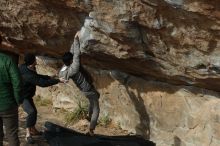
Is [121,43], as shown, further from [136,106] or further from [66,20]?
[136,106]

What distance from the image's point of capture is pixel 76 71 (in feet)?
25.7

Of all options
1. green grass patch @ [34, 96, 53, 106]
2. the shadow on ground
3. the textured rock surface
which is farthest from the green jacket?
green grass patch @ [34, 96, 53, 106]

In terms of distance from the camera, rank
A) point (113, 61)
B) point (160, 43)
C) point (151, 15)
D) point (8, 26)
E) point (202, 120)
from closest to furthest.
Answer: point (151, 15), point (160, 43), point (202, 120), point (113, 61), point (8, 26)

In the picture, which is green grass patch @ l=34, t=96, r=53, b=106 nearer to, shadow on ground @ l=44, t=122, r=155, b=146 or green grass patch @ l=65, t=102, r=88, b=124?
green grass patch @ l=65, t=102, r=88, b=124

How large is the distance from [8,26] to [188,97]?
121 inches

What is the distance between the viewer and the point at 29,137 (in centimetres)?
864

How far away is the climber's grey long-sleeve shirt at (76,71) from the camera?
7677mm

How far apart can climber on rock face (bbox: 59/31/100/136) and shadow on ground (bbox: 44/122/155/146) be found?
0.29 metres

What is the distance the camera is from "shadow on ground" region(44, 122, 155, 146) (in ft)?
25.1

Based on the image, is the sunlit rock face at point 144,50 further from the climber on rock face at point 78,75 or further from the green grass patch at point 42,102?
the green grass patch at point 42,102

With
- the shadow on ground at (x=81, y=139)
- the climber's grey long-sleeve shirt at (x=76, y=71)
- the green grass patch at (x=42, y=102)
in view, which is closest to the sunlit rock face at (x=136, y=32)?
the climber's grey long-sleeve shirt at (x=76, y=71)

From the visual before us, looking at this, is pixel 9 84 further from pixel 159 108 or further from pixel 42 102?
pixel 42 102

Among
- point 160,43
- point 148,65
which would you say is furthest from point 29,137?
point 160,43

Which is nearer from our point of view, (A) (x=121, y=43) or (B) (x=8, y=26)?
(A) (x=121, y=43)
